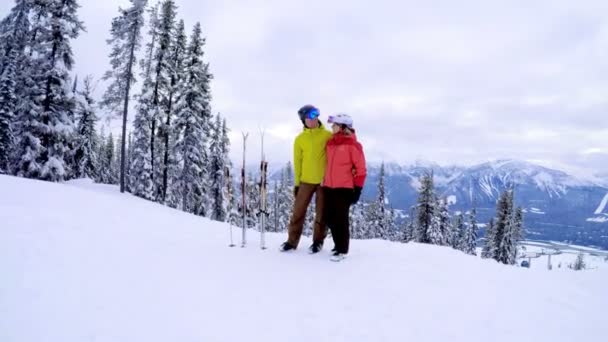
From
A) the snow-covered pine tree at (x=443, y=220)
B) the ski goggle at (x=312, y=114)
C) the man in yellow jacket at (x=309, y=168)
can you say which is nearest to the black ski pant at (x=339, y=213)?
the man in yellow jacket at (x=309, y=168)

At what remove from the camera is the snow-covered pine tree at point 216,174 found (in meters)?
36.2

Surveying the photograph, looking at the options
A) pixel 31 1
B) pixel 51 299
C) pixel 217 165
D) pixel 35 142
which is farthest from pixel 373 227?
pixel 51 299

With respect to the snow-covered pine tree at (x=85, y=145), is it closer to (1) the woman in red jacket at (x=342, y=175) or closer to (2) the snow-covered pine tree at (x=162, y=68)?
(2) the snow-covered pine tree at (x=162, y=68)

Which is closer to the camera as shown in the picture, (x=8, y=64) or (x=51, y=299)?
(x=51, y=299)

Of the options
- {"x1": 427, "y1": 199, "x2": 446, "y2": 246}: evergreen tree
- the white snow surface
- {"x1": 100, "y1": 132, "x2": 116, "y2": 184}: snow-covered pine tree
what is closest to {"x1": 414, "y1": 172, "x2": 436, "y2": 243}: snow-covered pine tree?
{"x1": 427, "y1": 199, "x2": 446, "y2": 246}: evergreen tree

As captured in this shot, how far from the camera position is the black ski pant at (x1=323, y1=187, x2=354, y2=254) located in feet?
21.8

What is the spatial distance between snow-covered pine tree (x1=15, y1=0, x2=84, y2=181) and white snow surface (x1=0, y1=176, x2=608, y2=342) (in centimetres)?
1966

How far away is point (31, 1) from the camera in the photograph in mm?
24156

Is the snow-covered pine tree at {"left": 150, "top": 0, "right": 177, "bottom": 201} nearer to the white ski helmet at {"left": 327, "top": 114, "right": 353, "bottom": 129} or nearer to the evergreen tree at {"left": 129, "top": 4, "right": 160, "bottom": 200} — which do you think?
the evergreen tree at {"left": 129, "top": 4, "right": 160, "bottom": 200}

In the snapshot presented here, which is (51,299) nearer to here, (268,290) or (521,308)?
(268,290)

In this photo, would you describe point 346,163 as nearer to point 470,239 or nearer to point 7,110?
point 7,110

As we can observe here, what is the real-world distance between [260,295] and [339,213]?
2495 mm

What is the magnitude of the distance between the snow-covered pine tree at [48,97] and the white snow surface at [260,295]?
19.7 m

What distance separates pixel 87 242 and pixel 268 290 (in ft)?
12.1
